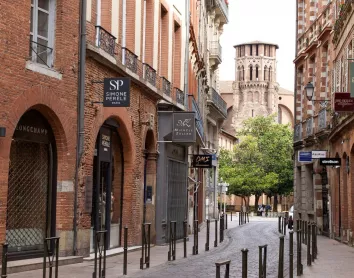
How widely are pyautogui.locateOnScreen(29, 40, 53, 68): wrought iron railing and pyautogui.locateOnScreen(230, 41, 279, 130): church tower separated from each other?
4651 inches

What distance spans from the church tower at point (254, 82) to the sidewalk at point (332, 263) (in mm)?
109639

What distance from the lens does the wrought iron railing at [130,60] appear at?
20.9 meters

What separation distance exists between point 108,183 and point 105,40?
376 centimetres

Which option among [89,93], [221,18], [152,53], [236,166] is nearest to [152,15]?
[152,53]

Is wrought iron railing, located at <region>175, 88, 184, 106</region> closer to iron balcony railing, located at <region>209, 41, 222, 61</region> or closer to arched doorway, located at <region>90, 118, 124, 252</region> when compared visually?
arched doorway, located at <region>90, 118, 124, 252</region>

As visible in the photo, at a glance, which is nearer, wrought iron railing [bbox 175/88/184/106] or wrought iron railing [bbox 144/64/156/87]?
wrought iron railing [bbox 144/64/156/87]

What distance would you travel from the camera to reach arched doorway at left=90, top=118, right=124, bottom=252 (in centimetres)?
1923

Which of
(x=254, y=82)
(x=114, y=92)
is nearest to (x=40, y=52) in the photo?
(x=114, y=92)

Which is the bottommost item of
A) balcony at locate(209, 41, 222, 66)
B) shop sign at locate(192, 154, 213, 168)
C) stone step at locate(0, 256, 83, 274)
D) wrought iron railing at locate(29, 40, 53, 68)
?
stone step at locate(0, 256, 83, 274)

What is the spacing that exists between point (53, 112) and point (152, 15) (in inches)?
350

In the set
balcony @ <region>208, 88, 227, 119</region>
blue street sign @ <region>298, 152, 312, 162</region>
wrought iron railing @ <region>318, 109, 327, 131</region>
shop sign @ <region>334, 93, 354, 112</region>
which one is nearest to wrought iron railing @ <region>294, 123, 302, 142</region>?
wrought iron railing @ <region>318, 109, 327, 131</region>

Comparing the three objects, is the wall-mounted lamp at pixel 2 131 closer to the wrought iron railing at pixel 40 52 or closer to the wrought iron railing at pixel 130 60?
the wrought iron railing at pixel 40 52

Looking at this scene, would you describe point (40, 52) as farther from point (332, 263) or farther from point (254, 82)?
point (254, 82)

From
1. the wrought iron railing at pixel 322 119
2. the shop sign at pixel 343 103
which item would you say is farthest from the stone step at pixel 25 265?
the wrought iron railing at pixel 322 119
